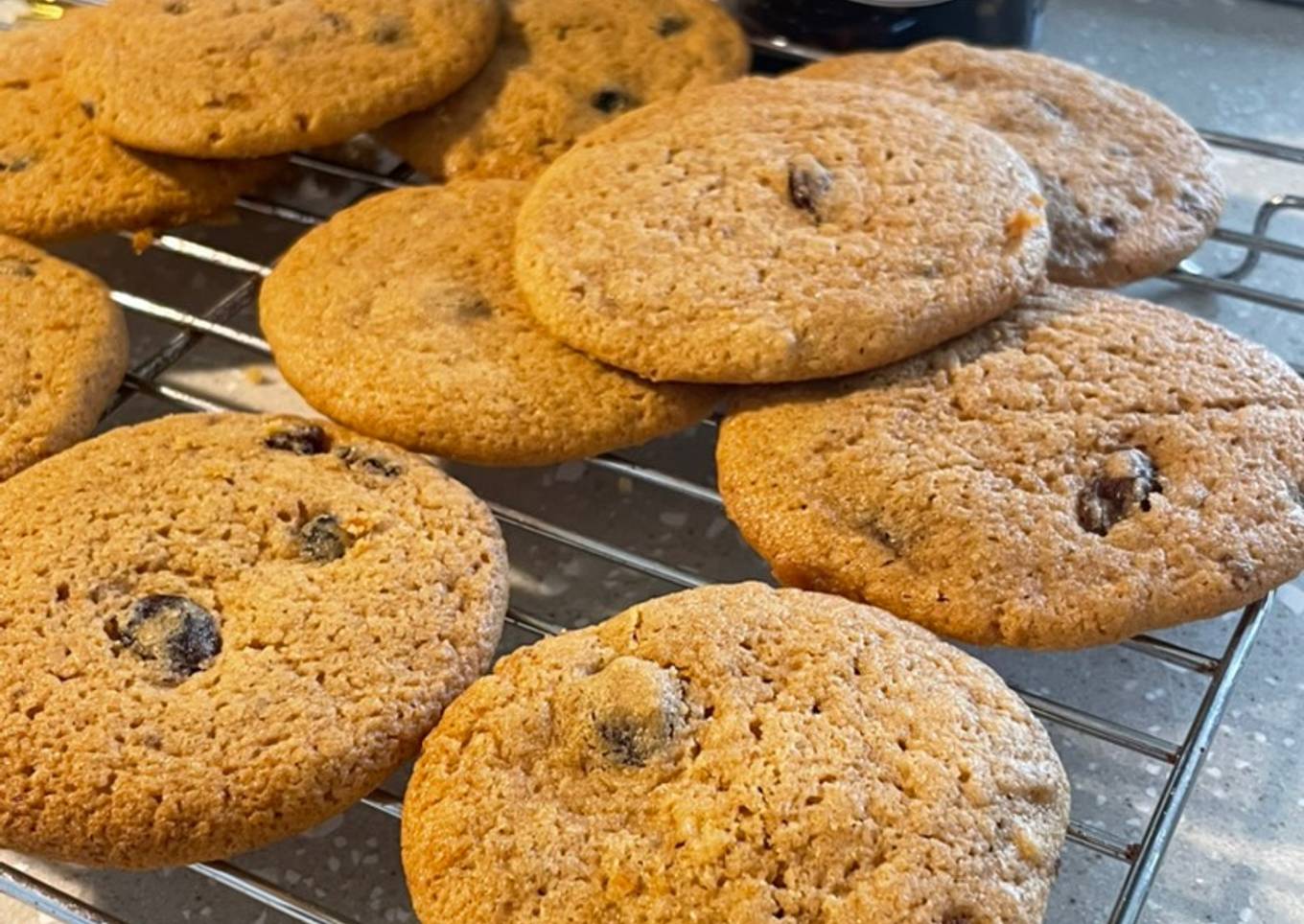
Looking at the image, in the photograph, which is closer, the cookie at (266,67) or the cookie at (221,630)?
the cookie at (221,630)

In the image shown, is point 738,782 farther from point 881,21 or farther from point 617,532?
point 881,21

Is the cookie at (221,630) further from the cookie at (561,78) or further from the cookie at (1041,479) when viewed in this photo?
the cookie at (561,78)

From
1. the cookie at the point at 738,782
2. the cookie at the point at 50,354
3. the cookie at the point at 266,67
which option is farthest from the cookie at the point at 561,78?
the cookie at the point at 738,782

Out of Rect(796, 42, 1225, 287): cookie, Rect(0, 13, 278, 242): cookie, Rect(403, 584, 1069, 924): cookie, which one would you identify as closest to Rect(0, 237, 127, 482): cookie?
Rect(0, 13, 278, 242): cookie

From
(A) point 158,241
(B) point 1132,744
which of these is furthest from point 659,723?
(A) point 158,241

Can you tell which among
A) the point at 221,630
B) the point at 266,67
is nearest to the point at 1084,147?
the point at 266,67

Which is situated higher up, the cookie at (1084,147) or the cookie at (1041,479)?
the cookie at (1084,147)

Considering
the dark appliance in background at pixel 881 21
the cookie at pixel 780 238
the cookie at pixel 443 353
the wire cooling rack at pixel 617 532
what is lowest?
the wire cooling rack at pixel 617 532
